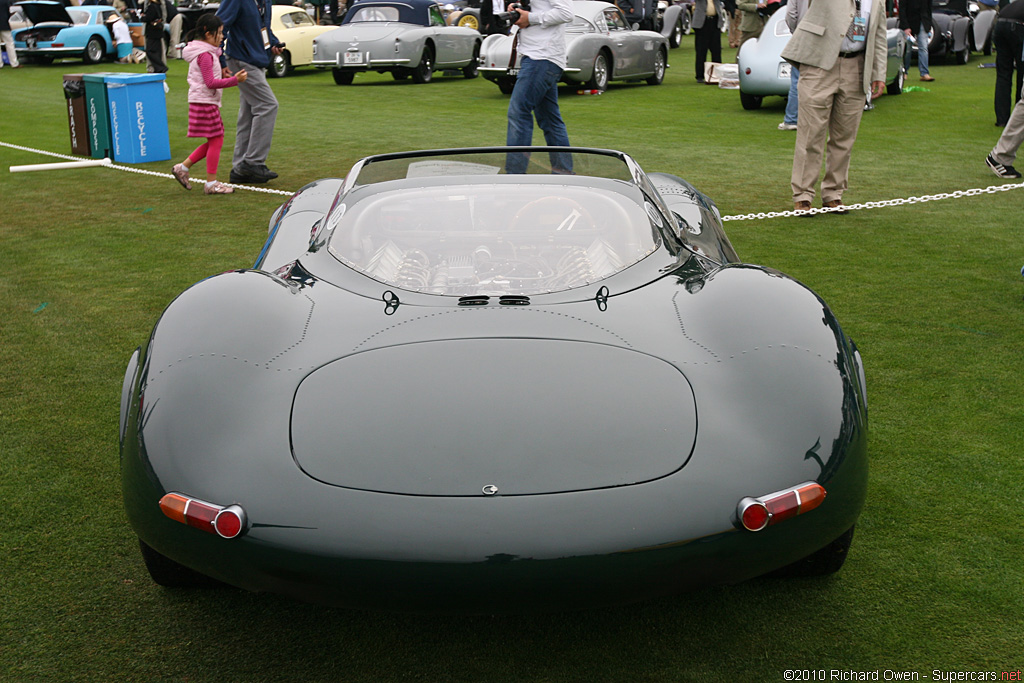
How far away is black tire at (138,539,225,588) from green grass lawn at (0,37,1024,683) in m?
0.04

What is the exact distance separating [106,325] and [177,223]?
2402 millimetres

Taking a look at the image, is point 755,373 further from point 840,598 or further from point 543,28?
point 543,28

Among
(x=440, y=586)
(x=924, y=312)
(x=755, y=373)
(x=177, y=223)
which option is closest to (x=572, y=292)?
(x=755, y=373)

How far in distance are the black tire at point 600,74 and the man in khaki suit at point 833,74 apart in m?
8.35

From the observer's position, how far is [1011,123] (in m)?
7.69

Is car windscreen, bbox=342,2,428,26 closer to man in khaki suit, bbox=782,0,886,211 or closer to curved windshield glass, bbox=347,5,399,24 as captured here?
curved windshield glass, bbox=347,5,399,24

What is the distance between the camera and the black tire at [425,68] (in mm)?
17156

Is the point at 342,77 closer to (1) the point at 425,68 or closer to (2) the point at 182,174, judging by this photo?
(1) the point at 425,68

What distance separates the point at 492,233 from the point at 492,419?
1.14 m

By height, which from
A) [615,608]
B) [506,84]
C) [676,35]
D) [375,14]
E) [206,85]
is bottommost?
[615,608]

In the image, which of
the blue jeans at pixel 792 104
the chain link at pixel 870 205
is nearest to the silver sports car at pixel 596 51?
the blue jeans at pixel 792 104

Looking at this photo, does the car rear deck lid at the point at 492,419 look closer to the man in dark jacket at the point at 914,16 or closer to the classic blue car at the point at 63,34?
the man in dark jacket at the point at 914,16

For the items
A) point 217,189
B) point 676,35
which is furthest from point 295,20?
point 217,189

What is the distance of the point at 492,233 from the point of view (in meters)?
3.14
